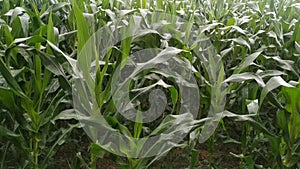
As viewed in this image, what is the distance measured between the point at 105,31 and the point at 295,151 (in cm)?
77

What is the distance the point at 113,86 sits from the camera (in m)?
1.21

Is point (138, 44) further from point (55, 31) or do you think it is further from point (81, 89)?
point (81, 89)

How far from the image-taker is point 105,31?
1531 mm

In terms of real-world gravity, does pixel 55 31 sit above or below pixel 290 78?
above

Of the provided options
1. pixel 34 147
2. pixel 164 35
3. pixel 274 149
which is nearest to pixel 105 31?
pixel 164 35

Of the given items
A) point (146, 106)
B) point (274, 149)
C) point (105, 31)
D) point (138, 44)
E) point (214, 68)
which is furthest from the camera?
point (146, 106)

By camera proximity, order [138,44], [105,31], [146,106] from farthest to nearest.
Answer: [146,106] < [138,44] < [105,31]

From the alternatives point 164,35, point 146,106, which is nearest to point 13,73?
point 164,35

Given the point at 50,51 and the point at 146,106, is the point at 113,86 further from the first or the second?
the point at 146,106

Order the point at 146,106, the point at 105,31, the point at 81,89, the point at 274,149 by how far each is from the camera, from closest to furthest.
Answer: the point at 81,89 → the point at 274,149 → the point at 105,31 → the point at 146,106

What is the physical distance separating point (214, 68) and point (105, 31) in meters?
0.42

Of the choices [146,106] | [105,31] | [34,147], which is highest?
[105,31]

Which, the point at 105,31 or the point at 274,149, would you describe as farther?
the point at 105,31

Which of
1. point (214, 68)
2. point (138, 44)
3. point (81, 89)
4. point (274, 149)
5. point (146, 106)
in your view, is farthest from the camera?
point (146, 106)
